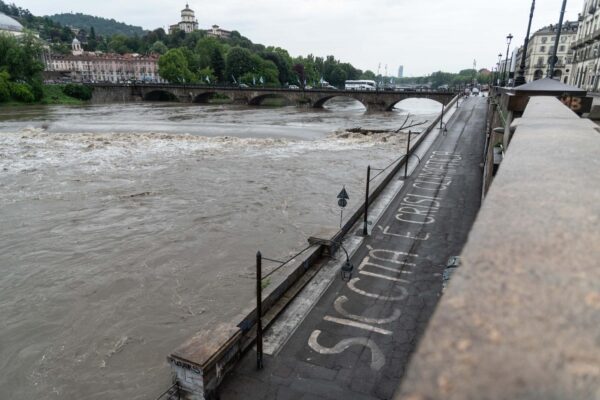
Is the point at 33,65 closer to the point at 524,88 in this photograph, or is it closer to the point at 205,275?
the point at 205,275

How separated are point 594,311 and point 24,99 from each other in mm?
90953

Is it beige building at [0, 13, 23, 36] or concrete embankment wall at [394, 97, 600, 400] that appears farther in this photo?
beige building at [0, 13, 23, 36]

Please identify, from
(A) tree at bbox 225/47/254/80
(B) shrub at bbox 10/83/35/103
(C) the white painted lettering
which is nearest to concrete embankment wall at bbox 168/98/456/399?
(C) the white painted lettering

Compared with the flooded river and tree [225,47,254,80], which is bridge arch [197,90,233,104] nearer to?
tree [225,47,254,80]

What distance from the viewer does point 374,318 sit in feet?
31.6

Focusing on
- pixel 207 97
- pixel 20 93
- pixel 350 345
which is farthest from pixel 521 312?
pixel 207 97

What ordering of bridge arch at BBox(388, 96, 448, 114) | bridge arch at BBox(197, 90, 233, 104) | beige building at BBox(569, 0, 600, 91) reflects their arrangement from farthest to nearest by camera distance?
bridge arch at BBox(197, 90, 233, 104), bridge arch at BBox(388, 96, 448, 114), beige building at BBox(569, 0, 600, 91)

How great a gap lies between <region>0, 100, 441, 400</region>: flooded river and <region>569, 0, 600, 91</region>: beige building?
2445 cm

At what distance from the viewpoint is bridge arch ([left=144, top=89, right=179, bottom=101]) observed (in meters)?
96.9

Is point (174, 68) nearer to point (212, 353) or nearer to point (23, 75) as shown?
point (23, 75)

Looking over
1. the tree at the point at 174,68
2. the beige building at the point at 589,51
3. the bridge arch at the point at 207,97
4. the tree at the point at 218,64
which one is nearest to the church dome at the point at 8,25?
the tree at the point at 174,68

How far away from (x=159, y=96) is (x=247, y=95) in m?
26.0

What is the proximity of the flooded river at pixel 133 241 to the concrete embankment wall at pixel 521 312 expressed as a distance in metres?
9.39

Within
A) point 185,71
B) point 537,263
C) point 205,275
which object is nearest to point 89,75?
point 185,71
